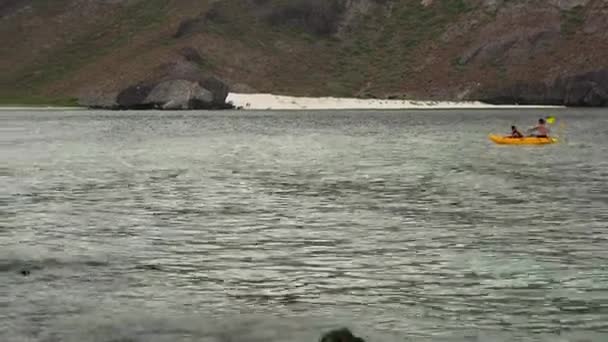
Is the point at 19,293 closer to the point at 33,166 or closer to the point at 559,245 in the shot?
the point at 559,245

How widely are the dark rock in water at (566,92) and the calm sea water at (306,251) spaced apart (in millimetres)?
111302

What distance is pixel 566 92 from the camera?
171250 mm

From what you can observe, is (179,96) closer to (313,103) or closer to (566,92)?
(313,103)

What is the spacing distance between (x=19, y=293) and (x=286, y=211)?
49.5 ft

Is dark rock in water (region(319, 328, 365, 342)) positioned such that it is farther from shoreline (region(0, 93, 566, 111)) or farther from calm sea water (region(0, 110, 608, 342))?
shoreline (region(0, 93, 566, 111))

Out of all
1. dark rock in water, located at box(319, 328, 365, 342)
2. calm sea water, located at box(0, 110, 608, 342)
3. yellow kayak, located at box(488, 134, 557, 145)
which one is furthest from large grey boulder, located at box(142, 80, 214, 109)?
dark rock in water, located at box(319, 328, 365, 342)

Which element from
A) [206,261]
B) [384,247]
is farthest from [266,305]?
[384,247]

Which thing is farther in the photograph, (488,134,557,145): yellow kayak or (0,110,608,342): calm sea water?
(488,134,557,145): yellow kayak

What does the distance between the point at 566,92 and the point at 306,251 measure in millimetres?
149174

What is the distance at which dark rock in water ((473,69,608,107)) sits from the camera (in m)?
167

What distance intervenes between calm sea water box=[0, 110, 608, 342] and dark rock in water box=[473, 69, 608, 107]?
111 meters

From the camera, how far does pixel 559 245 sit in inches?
1141

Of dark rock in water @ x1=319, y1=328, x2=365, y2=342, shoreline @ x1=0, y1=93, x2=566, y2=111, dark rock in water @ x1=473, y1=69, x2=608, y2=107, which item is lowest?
shoreline @ x1=0, y1=93, x2=566, y2=111

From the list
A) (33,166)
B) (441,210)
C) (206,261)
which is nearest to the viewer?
(206,261)
